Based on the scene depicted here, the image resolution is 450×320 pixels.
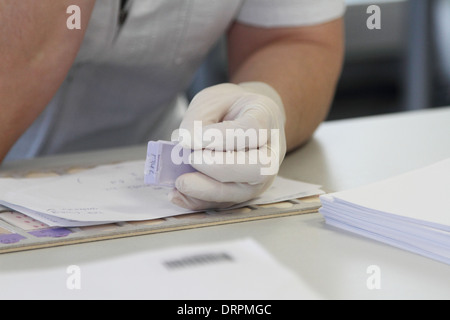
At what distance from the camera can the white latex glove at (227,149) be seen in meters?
0.68

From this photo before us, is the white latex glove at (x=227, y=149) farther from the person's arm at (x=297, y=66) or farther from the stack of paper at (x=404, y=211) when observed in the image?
the person's arm at (x=297, y=66)

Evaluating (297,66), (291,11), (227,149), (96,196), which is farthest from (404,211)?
(291,11)

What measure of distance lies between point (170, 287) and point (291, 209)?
0.87 feet

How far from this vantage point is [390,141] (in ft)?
3.49

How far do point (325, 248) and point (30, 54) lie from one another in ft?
1.56

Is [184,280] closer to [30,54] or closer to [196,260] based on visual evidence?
[196,260]

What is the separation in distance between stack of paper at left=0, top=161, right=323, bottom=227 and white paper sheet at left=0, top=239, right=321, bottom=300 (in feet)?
0.51

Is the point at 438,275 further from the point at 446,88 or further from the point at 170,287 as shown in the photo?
the point at 446,88

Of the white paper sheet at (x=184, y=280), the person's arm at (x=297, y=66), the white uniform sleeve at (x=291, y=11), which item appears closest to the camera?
the white paper sheet at (x=184, y=280)

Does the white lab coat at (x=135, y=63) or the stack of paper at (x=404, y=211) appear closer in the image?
the stack of paper at (x=404, y=211)

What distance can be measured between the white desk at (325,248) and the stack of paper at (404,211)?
0.01 m

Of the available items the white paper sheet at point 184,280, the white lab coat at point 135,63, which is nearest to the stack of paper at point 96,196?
the white paper sheet at point 184,280

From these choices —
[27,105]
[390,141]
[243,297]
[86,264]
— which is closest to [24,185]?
[27,105]

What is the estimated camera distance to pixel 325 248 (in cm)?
62
